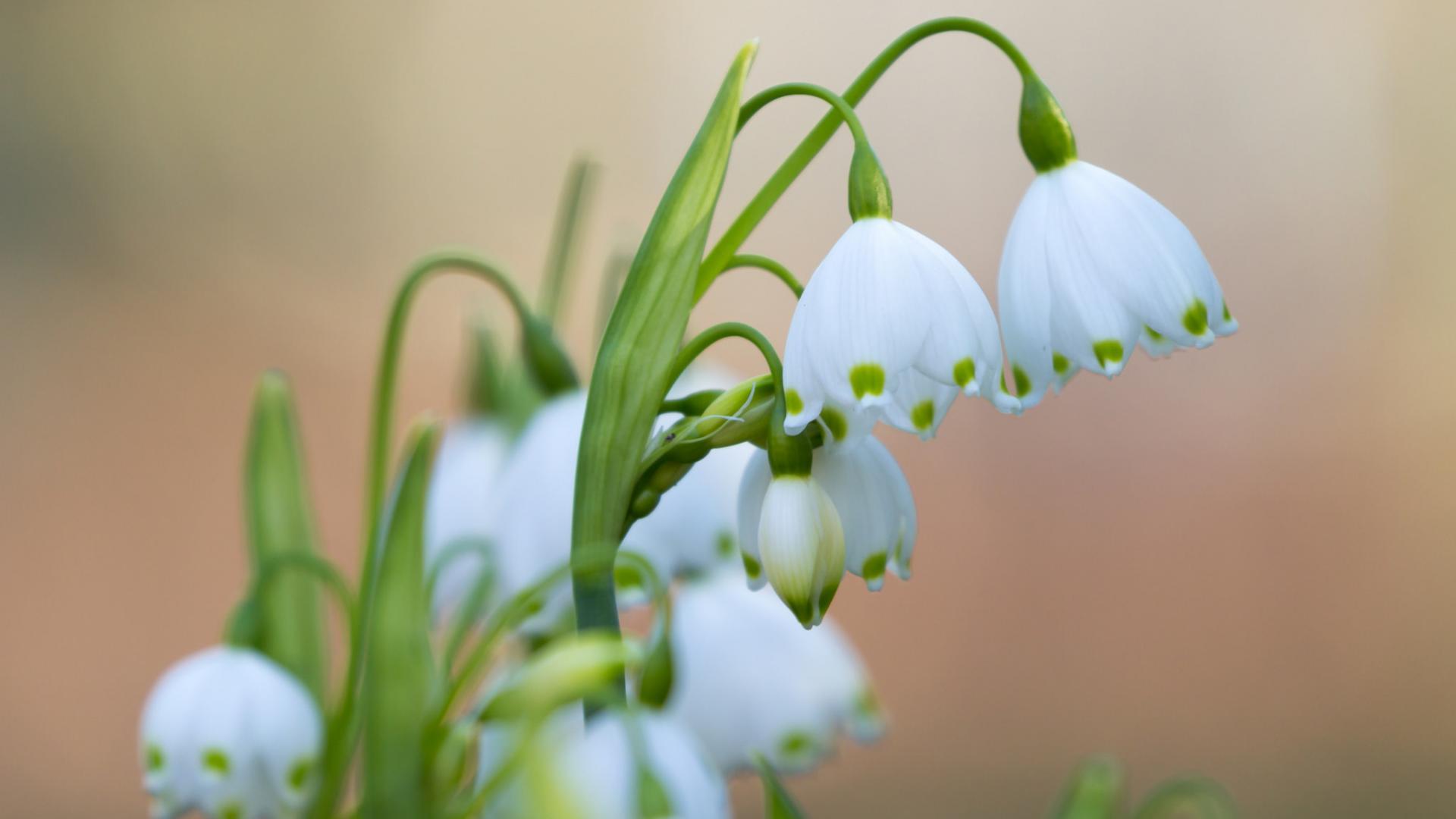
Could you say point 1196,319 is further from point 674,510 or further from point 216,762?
point 216,762

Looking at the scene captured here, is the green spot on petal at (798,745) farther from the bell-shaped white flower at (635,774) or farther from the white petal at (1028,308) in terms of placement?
the white petal at (1028,308)

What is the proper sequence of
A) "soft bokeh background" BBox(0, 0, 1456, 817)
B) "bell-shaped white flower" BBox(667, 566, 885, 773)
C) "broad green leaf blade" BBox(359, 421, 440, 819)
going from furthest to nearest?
"soft bokeh background" BBox(0, 0, 1456, 817), "bell-shaped white flower" BBox(667, 566, 885, 773), "broad green leaf blade" BBox(359, 421, 440, 819)

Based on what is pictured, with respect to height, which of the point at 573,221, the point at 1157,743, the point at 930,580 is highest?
the point at 573,221

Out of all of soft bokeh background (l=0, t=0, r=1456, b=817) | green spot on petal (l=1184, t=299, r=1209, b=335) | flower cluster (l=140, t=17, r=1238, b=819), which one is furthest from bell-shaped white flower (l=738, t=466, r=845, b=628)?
soft bokeh background (l=0, t=0, r=1456, b=817)

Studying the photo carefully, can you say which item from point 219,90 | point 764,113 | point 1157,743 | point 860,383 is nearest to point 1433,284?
point 1157,743

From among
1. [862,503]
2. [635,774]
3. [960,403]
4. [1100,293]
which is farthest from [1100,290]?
[960,403]

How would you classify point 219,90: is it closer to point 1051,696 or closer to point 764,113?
point 764,113

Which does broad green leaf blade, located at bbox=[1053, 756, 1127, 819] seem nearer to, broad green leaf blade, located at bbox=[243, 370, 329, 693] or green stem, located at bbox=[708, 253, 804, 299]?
green stem, located at bbox=[708, 253, 804, 299]
